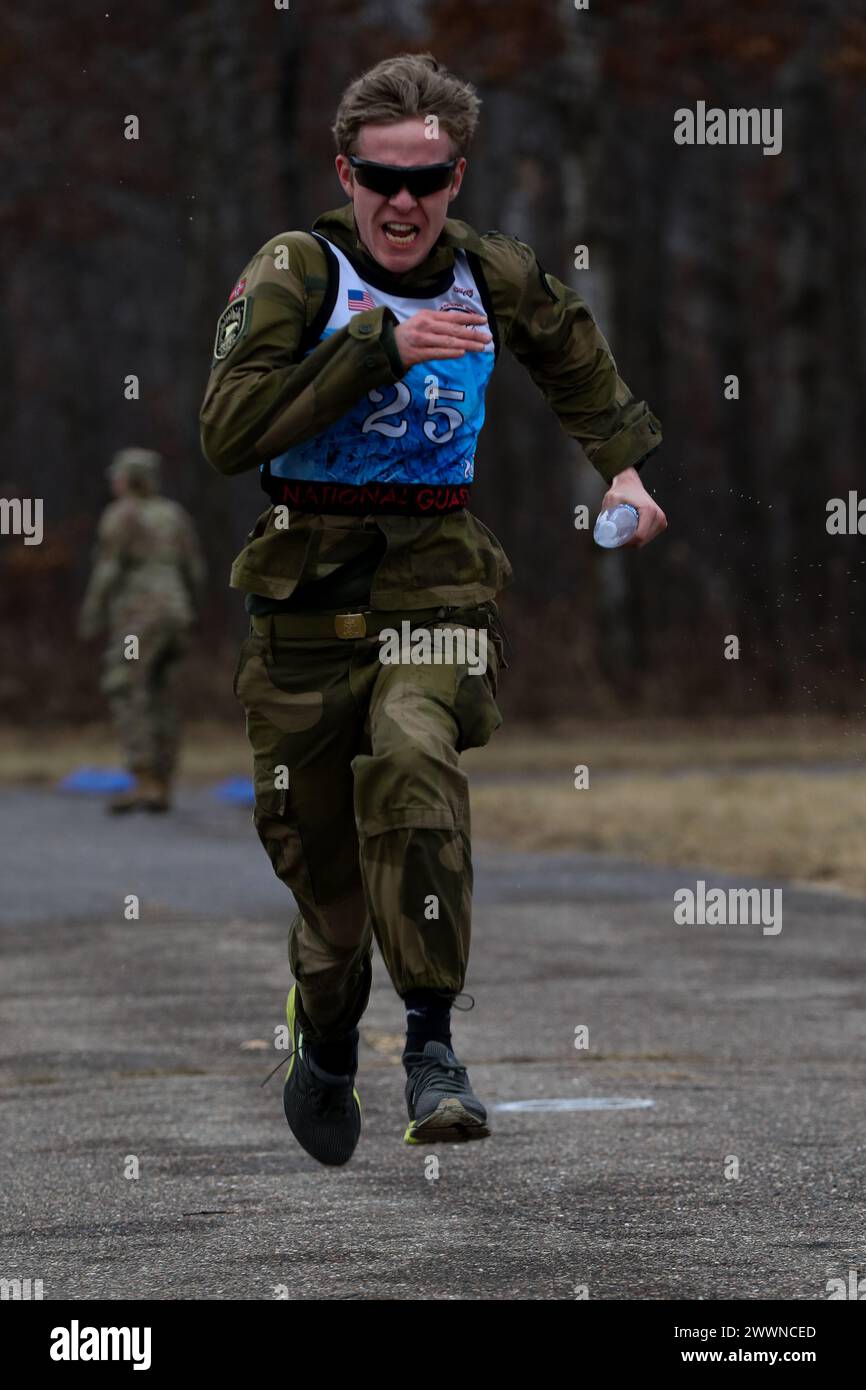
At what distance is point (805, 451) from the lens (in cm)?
2756

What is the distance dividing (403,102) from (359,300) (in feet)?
1.19

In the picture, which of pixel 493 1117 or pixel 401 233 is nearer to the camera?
pixel 401 233

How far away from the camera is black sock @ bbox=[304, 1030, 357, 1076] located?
5758mm

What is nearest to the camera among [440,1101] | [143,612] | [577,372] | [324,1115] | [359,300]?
[440,1101]

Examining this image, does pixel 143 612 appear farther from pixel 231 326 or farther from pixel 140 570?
pixel 231 326

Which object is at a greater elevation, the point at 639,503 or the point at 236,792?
the point at 639,503

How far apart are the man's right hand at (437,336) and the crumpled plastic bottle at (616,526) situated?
1.31 feet

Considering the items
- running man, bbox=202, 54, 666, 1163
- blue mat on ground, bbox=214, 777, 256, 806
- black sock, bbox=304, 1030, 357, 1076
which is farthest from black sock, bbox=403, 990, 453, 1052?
blue mat on ground, bbox=214, 777, 256, 806

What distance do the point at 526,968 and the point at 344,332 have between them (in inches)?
199

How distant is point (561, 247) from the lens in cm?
3628

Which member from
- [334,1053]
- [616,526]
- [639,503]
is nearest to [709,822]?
[334,1053]

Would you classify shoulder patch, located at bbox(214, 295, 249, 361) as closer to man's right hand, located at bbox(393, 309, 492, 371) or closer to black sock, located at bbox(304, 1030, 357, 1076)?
man's right hand, located at bbox(393, 309, 492, 371)
